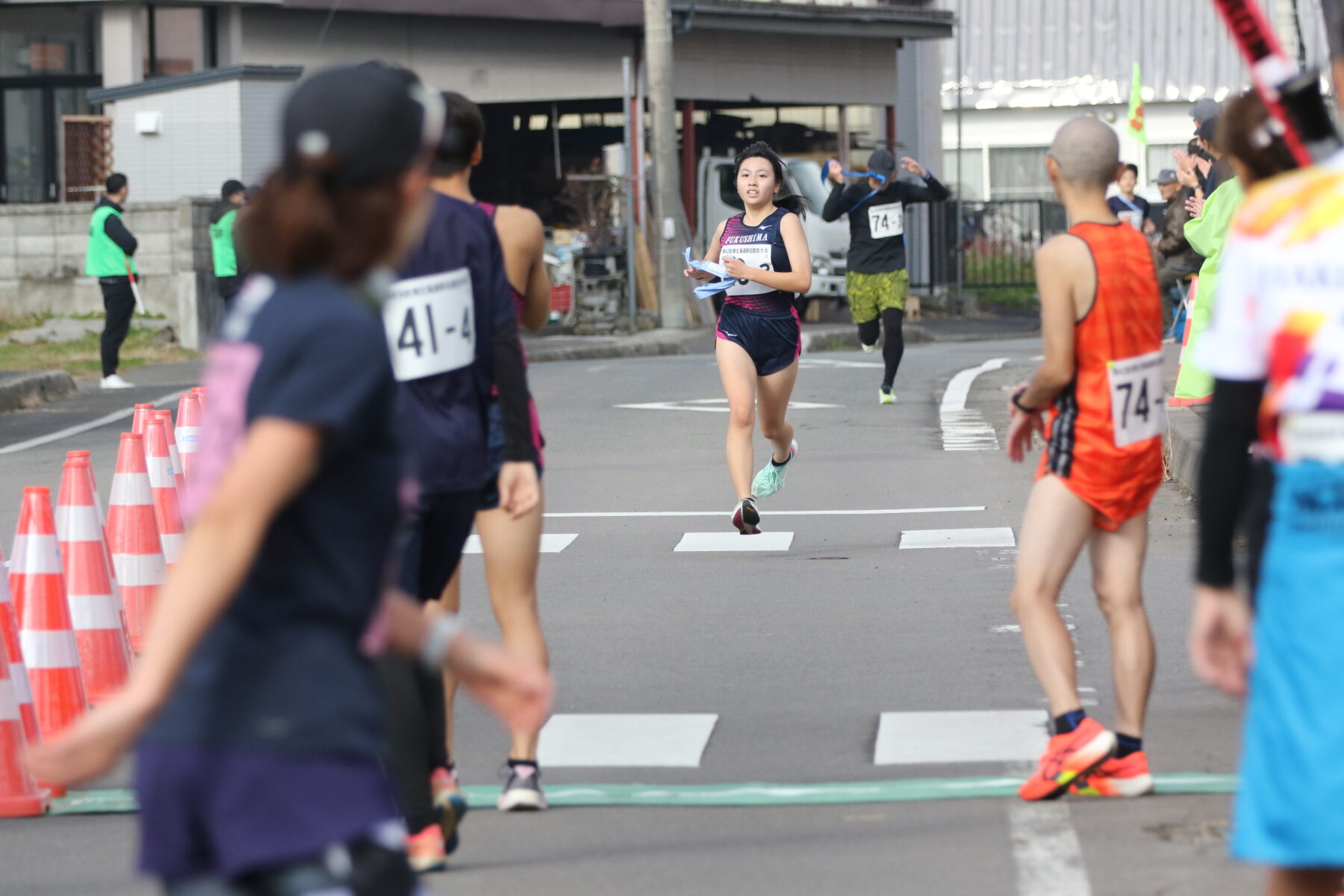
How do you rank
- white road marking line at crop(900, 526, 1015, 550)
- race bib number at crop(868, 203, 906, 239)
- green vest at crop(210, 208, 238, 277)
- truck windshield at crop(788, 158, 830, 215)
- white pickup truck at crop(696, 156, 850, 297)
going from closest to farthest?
white road marking line at crop(900, 526, 1015, 550) → race bib number at crop(868, 203, 906, 239) → green vest at crop(210, 208, 238, 277) → white pickup truck at crop(696, 156, 850, 297) → truck windshield at crop(788, 158, 830, 215)

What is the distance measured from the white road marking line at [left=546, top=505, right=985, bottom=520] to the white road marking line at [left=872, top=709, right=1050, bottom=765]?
16.0 ft

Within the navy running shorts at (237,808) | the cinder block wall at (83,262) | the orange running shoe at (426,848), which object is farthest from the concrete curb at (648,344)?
the navy running shorts at (237,808)

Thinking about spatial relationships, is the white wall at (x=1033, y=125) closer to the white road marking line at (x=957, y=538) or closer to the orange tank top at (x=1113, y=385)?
the white road marking line at (x=957, y=538)

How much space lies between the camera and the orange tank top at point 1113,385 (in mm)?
5477

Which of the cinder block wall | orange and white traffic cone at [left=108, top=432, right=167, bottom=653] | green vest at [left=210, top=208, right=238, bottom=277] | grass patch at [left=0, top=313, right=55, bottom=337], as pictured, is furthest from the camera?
grass patch at [left=0, top=313, right=55, bottom=337]

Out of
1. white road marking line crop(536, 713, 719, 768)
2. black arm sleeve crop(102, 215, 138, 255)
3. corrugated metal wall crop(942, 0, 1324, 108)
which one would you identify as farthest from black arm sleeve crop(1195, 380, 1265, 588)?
corrugated metal wall crop(942, 0, 1324, 108)

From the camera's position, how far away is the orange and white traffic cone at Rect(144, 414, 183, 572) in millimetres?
9234

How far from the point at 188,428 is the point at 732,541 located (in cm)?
270

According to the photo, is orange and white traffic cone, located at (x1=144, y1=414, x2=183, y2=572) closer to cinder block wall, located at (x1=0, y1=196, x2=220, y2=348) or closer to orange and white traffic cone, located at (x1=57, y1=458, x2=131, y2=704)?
orange and white traffic cone, located at (x1=57, y1=458, x2=131, y2=704)

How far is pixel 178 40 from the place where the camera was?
29.3 meters

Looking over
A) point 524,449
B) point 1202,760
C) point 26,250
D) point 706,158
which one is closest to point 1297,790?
point 524,449

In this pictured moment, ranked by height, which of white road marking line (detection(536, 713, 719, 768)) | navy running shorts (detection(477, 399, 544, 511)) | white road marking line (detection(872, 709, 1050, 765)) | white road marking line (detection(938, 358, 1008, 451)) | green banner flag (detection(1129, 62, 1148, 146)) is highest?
green banner flag (detection(1129, 62, 1148, 146))

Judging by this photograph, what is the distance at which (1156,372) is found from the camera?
5621 mm

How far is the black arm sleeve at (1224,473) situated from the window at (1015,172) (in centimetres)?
5393
